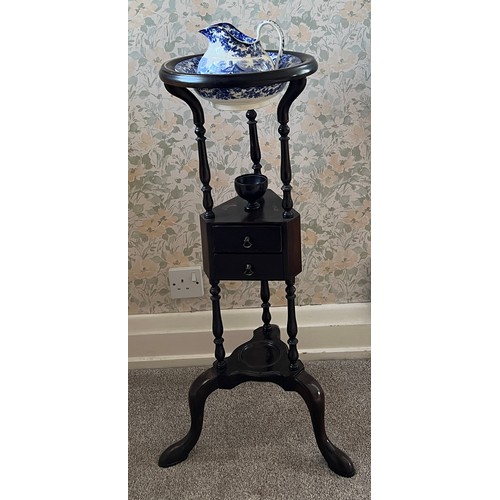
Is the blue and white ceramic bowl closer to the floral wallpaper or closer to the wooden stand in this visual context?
the wooden stand

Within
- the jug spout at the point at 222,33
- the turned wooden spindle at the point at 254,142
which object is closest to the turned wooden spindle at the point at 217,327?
the turned wooden spindle at the point at 254,142

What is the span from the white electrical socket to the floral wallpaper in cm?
3

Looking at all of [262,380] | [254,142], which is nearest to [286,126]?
[254,142]

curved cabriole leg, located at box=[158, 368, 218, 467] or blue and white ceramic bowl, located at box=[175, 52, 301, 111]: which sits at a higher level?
blue and white ceramic bowl, located at box=[175, 52, 301, 111]

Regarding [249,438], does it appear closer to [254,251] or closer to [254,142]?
[254,251]

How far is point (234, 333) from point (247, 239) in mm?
693

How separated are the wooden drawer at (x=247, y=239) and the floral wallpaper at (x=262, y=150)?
490 mm

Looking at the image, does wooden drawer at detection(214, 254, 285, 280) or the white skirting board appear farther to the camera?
the white skirting board

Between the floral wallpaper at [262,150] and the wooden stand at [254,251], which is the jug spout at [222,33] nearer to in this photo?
the wooden stand at [254,251]

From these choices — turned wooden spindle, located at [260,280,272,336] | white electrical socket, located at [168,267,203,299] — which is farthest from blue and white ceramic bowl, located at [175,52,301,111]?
white electrical socket, located at [168,267,203,299]

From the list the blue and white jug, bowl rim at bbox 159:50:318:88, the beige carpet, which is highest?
the blue and white jug

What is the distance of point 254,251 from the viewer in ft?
4.97

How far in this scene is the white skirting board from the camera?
2.12 metres
